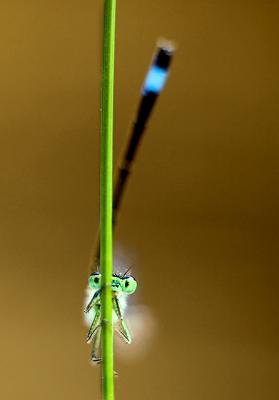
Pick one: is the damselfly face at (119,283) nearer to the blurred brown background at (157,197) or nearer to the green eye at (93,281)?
the green eye at (93,281)

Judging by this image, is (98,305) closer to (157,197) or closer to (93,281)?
(93,281)

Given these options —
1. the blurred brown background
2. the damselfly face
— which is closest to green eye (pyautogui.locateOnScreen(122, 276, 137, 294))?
the damselfly face

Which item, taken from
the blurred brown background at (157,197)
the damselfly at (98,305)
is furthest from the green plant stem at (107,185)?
the blurred brown background at (157,197)

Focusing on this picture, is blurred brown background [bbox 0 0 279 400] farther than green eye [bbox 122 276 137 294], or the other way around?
blurred brown background [bbox 0 0 279 400]

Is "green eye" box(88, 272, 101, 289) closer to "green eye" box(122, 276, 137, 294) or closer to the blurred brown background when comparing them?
"green eye" box(122, 276, 137, 294)

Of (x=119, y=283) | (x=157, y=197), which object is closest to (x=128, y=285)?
(x=119, y=283)

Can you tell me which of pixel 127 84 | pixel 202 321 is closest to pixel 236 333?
pixel 202 321
